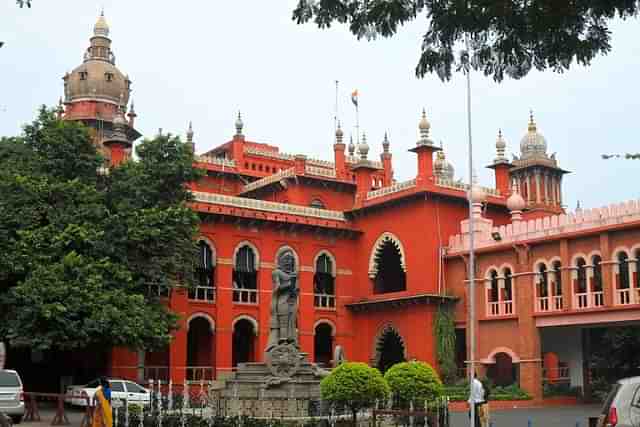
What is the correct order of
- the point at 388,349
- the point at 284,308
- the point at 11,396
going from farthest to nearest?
the point at 388,349, the point at 284,308, the point at 11,396

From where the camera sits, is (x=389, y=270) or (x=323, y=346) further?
(x=389, y=270)

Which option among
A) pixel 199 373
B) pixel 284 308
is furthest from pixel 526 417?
pixel 199 373

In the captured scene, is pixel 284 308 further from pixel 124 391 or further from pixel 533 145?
pixel 533 145

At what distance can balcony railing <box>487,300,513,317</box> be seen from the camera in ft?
102

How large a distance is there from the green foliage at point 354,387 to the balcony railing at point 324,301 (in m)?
16.7

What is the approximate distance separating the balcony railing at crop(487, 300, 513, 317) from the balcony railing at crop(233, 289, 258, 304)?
921cm

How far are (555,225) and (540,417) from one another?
745 cm

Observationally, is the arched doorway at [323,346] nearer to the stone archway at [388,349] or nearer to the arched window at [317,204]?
the stone archway at [388,349]

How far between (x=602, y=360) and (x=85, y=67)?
3199cm

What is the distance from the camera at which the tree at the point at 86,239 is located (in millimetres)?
24469

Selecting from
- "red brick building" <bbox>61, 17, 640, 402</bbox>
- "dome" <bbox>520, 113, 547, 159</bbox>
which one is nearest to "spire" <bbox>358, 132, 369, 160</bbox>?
"red brick building" <bbox>61, 17, 640, 402</bbox>

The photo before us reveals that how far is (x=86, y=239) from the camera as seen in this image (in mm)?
25516

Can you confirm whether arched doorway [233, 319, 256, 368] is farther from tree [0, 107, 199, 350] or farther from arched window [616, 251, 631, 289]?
arched window [616, 251, 631, 289]

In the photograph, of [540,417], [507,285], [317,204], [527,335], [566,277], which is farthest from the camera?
[317,204]
